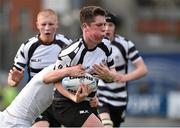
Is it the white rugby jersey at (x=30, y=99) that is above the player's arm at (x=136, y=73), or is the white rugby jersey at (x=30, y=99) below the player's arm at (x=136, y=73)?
above

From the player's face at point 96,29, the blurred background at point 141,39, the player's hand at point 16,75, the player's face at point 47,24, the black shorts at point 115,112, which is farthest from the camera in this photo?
the blurred background at point 141,39

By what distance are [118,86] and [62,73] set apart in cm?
355

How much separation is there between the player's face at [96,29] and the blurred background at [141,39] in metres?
13.1

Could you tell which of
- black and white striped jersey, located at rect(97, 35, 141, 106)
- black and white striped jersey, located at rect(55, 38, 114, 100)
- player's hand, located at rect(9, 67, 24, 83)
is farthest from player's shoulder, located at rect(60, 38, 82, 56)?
black and white striped jersey, located at rect(97, 35, 141, 106)

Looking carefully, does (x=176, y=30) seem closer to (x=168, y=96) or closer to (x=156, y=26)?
(x=156, y=26)

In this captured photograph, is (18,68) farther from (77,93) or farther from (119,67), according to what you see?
(119,67)

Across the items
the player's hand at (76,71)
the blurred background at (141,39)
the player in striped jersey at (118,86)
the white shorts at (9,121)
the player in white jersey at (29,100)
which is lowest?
the blurred background at (141,39)

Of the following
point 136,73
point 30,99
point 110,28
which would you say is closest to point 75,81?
point 30,99

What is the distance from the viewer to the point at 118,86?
1288 centimetres

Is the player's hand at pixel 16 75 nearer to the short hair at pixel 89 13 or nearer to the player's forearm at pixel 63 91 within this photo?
the player's forearm at pixel 63 91

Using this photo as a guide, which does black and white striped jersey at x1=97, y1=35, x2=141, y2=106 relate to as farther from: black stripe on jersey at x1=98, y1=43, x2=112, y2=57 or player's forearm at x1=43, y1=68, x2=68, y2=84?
player's forearm at x1=43, y1=68, x2=68, y2=84

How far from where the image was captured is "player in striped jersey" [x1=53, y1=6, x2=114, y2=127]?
9.47m

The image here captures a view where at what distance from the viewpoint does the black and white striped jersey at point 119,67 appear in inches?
498

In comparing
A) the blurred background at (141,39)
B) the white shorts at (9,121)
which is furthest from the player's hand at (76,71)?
the blurred background at (141,39)
